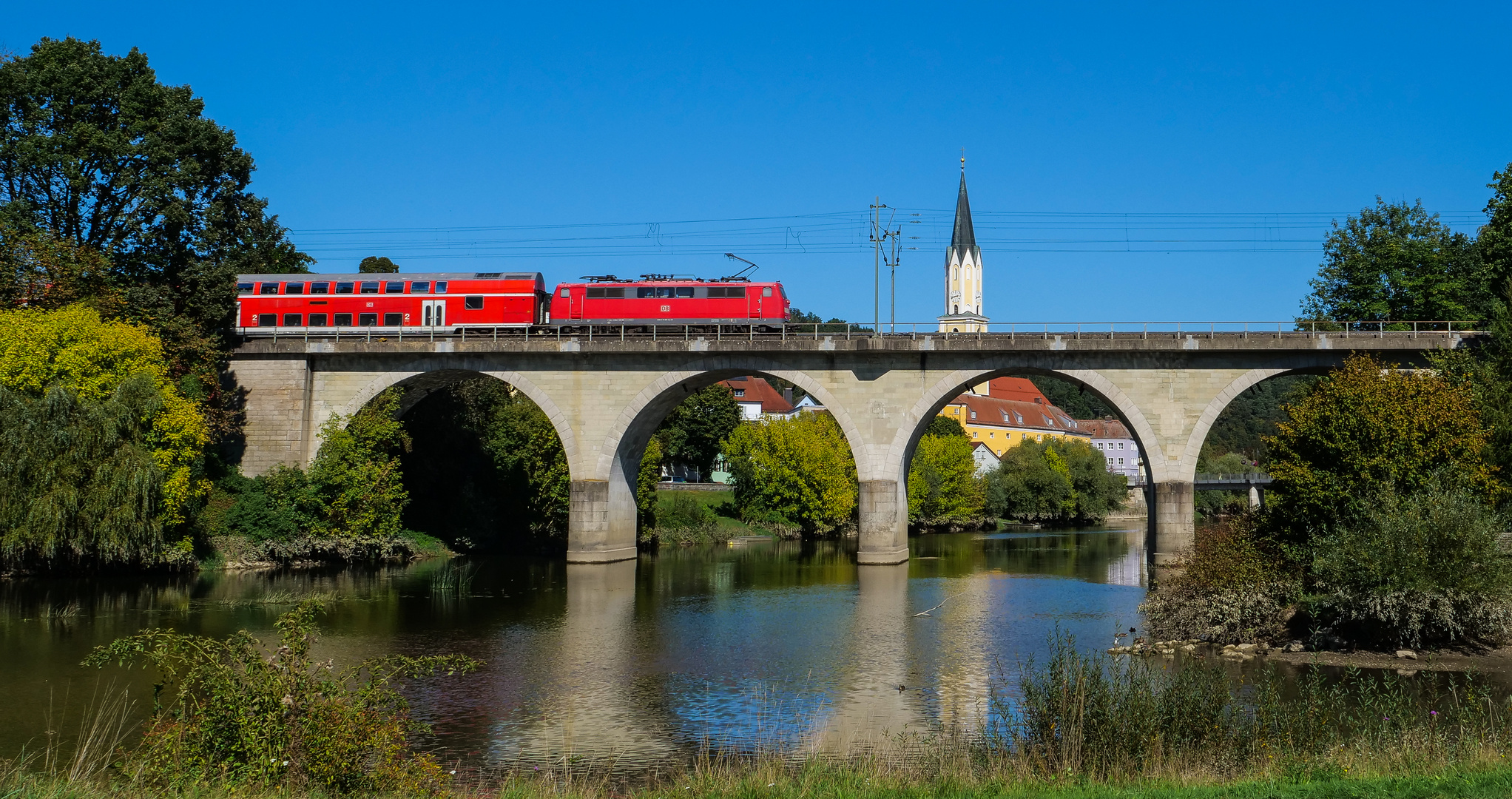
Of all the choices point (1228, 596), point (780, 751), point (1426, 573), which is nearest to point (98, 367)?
point (780, 751)

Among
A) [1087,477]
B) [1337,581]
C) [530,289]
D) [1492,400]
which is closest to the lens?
[1337,581]

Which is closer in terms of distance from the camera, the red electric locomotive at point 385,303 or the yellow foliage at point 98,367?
the yellow foliage at point 98,367

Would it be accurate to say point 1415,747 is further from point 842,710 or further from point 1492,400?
point 1492,400

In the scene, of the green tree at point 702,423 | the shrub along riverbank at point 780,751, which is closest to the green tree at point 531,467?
the green tree at point 702,423

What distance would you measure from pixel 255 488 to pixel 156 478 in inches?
356

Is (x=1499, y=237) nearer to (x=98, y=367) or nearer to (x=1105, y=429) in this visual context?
(x=98, y=367)

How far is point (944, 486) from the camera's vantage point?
6881 cm

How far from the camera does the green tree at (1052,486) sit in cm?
7512

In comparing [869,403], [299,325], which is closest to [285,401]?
[299,325]

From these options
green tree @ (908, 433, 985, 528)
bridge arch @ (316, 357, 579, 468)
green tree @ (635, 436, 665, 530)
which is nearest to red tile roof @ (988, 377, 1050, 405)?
green tree @ (908, 433, 985, 528)

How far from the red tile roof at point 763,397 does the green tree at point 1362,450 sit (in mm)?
83959

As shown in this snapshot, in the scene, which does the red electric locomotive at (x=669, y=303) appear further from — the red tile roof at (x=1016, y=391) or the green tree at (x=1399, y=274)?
the red tile roof at (x=1016, y=391)

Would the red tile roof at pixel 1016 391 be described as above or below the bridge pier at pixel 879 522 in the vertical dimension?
above

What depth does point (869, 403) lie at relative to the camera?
43.2 m
